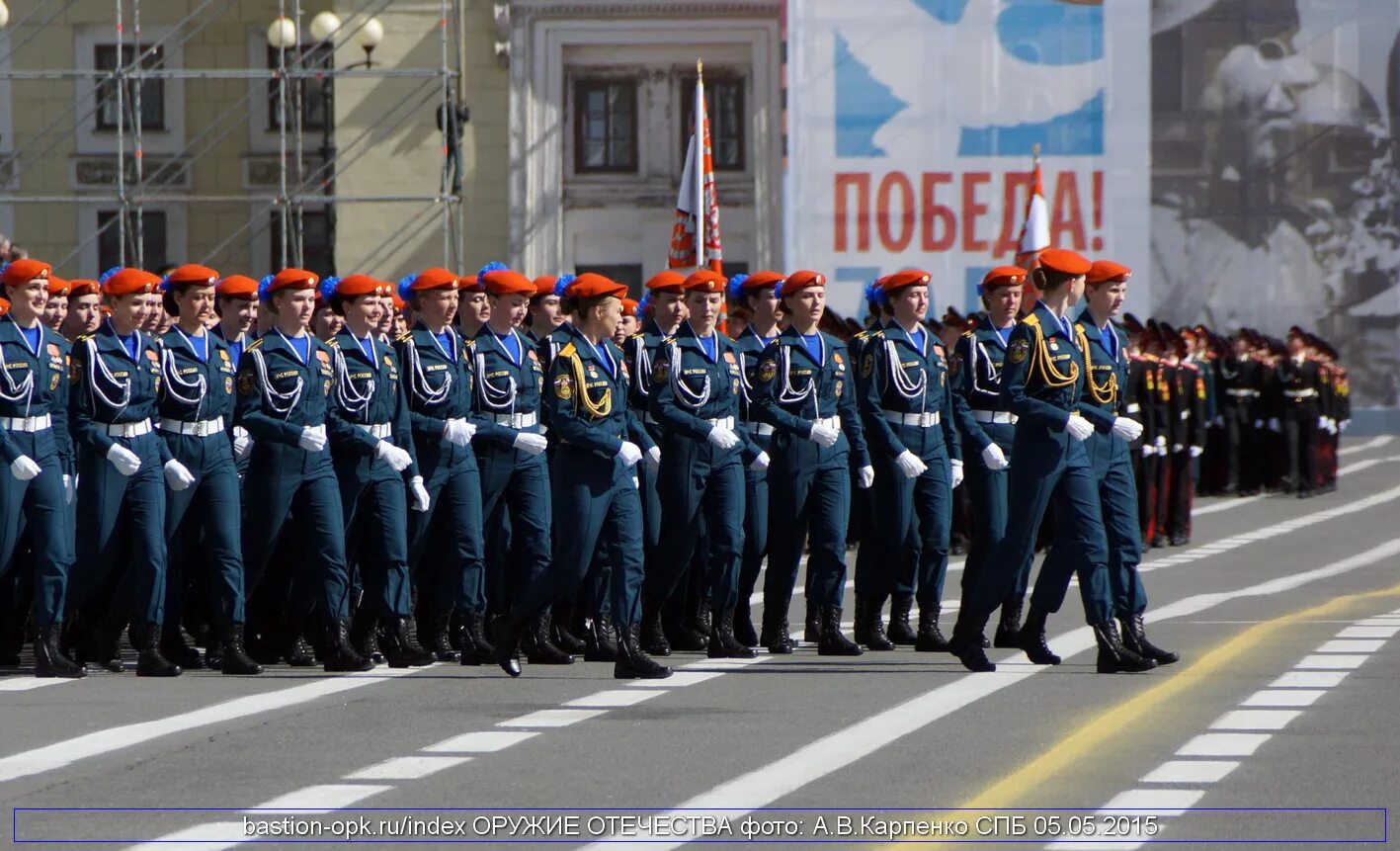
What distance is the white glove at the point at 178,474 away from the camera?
42.9ft

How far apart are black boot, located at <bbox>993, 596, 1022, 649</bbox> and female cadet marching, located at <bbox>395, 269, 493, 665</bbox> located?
250 centimetres

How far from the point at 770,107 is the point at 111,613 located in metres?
31.5

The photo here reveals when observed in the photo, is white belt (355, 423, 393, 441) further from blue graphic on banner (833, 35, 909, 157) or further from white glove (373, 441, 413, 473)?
blue graphic on banner (833, 35, 909, 157)

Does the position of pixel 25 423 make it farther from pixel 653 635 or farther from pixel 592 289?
pixel 653 635

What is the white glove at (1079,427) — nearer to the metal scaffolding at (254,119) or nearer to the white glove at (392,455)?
Result: the white glove at (392,455)

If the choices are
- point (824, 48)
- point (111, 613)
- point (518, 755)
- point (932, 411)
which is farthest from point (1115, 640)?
point (824, 48)

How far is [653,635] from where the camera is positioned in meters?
14.2

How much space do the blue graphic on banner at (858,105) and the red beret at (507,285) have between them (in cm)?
2595

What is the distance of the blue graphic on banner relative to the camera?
1545 inches

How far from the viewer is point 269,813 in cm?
873

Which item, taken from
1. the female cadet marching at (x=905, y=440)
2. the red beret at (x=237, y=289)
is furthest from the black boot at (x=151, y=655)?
the female cadet marching at (x=905, y=440)

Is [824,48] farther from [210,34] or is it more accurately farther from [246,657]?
[246,657]

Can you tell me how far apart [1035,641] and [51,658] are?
4.38m

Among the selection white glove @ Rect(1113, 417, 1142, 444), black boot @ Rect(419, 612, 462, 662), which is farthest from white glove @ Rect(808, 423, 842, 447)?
black boot @ Rect(419, 612, 462, 662)
